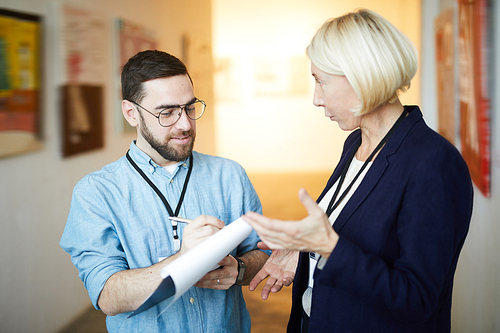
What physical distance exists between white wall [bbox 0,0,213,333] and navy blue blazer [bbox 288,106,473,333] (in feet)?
7.28

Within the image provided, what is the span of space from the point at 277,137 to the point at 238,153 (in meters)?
1.07

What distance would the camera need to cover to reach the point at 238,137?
9.96 metres

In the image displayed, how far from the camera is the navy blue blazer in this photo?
1.05 metres

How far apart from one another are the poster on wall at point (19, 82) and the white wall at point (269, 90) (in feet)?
23.0

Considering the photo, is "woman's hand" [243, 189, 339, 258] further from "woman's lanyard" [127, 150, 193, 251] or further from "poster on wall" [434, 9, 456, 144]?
"poster on wall" [434, 9, 456, 144]

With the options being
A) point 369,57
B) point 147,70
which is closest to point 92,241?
point 147,70

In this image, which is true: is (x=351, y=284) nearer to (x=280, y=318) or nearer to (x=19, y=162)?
(x=19, y=162)

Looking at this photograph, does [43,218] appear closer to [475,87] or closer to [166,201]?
[166,201]

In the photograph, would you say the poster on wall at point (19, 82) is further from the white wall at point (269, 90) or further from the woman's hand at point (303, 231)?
the white wall at point (269, 90)

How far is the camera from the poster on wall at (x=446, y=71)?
9.84 feet

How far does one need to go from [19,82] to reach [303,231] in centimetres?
236

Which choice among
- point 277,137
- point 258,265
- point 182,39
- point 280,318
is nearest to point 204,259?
point 258,265

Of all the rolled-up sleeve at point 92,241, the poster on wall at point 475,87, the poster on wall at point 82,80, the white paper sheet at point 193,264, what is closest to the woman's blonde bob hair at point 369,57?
the white paper sheet at point 193,264

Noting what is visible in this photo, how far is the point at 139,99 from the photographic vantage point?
1.59 metres
